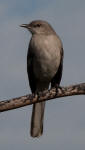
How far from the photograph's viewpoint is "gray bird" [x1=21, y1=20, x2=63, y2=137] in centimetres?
1066

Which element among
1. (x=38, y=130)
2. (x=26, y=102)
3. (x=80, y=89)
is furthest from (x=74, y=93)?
(x=38, y=130)

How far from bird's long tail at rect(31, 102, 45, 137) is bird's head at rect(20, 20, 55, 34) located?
159 cm

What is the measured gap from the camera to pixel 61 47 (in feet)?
36.4

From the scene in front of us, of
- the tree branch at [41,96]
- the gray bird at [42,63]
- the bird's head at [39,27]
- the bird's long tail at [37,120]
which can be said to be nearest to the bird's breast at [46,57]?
the gray bird at [42,63]

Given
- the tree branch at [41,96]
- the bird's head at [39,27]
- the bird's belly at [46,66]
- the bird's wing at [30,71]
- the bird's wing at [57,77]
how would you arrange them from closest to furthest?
the tree branch at [41,96] < the bird's belly at [46,66] < the bird's wing at [30,71] < the bird's wing at [57,77] < the bird's head at [39,27]

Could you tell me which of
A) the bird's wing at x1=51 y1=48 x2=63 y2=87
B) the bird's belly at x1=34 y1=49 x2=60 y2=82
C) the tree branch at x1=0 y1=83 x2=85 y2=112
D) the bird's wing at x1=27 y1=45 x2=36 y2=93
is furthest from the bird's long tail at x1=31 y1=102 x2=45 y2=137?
the tree branch at x1=0 y1=83 x2=85 y2=112

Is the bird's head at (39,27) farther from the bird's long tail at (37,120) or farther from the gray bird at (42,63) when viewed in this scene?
the bird's long tail at (37,120)

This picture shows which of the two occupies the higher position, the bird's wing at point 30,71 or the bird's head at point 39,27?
the bird's head at point 39,27

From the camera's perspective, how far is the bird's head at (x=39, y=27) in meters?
11.4

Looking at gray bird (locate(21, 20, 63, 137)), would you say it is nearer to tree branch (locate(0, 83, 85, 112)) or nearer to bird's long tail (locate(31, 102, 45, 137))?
bird's long tail (locate(31, 102, 45, 137))

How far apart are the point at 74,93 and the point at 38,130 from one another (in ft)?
6.18

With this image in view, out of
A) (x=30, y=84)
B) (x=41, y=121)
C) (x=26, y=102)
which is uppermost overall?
(x=26, y=102)

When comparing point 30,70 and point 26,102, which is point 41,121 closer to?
point 30,70

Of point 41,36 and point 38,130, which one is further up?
point 41,36
